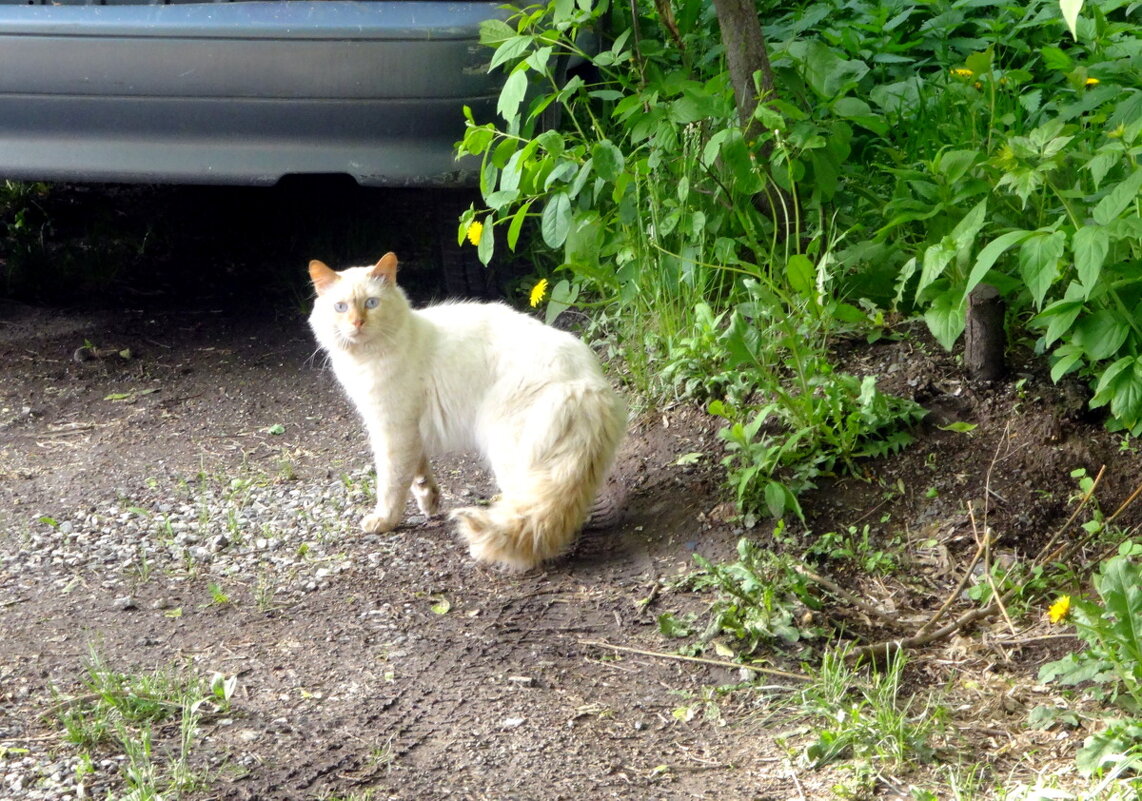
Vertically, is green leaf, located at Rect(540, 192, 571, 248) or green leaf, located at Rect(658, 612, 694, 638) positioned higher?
green leaf, located at Rect(540, 192, 571, 248)

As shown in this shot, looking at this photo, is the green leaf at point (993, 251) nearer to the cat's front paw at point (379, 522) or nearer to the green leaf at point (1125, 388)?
the green leaf at point (1125, 388)

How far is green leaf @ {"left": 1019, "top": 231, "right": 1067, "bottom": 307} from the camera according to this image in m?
2.49

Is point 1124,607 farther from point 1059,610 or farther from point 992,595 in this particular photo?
point 992,595

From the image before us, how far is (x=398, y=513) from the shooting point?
3322 millimetres

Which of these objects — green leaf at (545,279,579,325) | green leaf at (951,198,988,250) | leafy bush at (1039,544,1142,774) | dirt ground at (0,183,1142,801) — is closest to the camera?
leafy bush at (1039,544,1142,774)

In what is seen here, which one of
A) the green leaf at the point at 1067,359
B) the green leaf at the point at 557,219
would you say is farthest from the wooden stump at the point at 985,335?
the green leaf at the point at 557,219

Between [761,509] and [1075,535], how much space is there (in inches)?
30.6

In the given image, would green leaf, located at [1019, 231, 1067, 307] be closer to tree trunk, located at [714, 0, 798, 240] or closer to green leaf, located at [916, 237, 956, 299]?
green leaf, located at [916, 237, 956, 299]

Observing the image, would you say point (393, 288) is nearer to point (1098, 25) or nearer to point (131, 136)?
point (131, 136)

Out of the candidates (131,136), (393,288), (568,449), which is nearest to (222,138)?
(131,136)

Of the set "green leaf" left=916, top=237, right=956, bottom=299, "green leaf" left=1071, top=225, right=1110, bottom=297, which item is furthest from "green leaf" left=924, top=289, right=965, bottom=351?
"green leaf" left=1071, top=225, right=1110, bottom=297

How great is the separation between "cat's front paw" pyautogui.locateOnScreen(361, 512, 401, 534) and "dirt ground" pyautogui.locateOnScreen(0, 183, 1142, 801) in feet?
0.18

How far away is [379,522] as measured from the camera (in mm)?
3305

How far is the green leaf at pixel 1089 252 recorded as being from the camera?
244 cm
